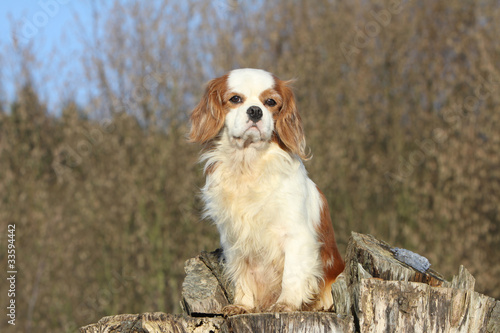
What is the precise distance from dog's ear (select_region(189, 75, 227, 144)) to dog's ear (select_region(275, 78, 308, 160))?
0.39 meters

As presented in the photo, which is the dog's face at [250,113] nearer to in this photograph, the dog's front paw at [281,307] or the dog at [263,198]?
the dog at [263,198]

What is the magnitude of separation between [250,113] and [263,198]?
58 centimetres

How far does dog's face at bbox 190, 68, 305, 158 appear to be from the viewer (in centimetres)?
394

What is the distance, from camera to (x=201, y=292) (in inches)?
159

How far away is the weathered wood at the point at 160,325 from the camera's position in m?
3.41

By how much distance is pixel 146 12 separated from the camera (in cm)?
1124

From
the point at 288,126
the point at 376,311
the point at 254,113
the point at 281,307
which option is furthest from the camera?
the point at 288,126

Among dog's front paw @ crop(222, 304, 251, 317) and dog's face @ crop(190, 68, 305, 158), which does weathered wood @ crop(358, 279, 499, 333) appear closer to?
dog's front paw @ crop(222, 304, 251, 317)

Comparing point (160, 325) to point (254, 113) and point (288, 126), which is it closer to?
point (254, 113)

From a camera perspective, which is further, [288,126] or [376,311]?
[288,126]

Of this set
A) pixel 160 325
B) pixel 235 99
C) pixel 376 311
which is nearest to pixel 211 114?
pixel 235 99

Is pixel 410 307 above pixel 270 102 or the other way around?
the other way around

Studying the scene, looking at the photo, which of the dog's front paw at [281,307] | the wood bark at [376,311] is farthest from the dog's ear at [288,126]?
the dog's front paw at [281,307]

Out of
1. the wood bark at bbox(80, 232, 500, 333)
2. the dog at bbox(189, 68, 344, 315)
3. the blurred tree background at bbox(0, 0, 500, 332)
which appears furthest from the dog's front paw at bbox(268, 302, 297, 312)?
→ the blurred tree background at bbox(0, 0, 500, 332)
